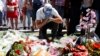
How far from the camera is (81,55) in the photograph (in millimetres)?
6328

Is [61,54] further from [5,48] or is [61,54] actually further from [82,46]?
[5,48]

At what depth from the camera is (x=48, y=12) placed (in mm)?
11641

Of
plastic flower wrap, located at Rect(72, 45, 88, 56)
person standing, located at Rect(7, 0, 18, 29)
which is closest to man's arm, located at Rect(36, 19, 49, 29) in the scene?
Answer: person standing, located at Rect(7, 0, 18, 29)

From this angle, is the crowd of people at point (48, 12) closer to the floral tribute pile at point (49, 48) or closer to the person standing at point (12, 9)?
the person standing at point (12, 9)

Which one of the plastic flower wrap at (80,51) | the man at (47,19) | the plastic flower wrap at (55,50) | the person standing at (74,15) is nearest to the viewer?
the plastic flower wrap at (80,51)

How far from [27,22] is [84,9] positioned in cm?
288

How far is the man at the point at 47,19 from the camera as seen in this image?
11.6 metres

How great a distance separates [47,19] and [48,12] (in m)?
0.17

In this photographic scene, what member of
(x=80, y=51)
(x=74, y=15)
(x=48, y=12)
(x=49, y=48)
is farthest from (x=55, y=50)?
(x=74, y=15)

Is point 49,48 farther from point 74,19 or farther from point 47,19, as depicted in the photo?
point 74,19

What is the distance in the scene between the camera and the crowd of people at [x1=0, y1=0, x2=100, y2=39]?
11.7 m

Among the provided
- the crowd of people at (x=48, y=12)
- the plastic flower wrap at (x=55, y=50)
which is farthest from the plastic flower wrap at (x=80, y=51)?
the crowd of people at (x=48, y=12)

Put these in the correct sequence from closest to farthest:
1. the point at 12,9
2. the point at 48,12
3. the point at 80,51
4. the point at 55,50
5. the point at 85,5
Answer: the point at 80,51 < the point at 55,50 < the point at 48,12 < the point at 85,5 < the point at 12,9

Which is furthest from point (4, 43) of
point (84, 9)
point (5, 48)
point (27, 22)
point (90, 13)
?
point (27, 22)
